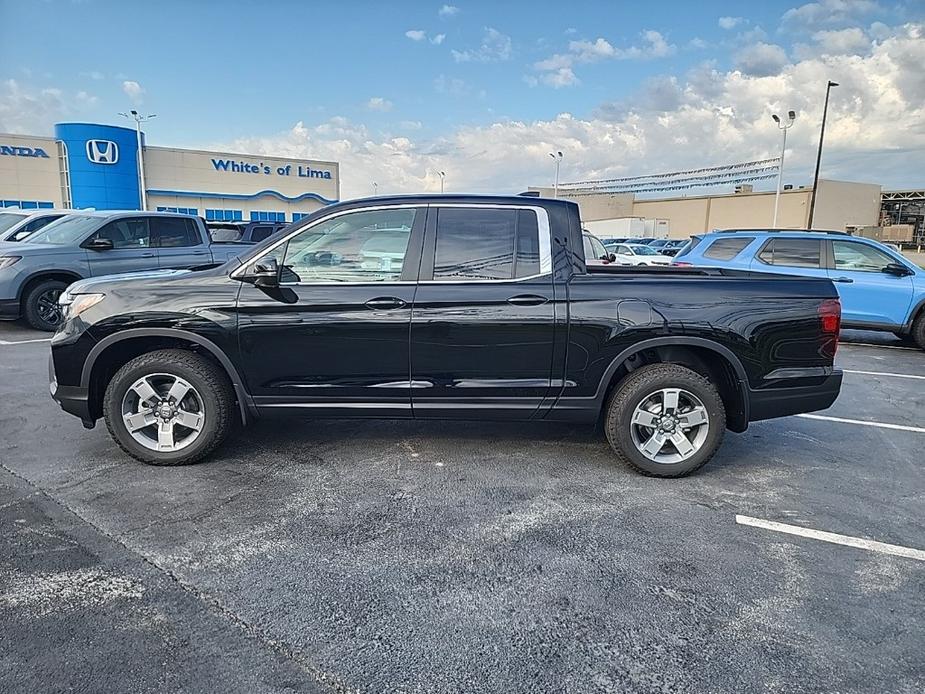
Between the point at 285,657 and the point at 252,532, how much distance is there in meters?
1.12

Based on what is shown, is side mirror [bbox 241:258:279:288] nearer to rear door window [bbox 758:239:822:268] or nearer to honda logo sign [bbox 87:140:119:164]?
rear door window [bbox 758:239:822:268]

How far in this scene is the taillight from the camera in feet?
14.0

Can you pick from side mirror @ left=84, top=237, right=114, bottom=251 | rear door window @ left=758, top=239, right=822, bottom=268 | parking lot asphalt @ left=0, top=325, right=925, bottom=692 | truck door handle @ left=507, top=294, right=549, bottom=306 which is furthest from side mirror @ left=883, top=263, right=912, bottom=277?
side mirror @ left=84, top=237, right=114, bottom=251

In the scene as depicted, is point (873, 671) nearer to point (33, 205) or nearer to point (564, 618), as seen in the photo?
point (564, 618)

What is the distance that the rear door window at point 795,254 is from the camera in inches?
373

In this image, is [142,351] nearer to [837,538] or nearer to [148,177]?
[837,538]

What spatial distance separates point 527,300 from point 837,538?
2.27 metres

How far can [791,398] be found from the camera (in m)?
4.35

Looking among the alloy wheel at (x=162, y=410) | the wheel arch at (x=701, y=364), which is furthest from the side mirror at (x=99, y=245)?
the wheel arch at (x=701, y=364)

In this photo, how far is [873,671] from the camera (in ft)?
8.08

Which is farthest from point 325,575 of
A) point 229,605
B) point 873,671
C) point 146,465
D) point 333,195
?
point 333,195

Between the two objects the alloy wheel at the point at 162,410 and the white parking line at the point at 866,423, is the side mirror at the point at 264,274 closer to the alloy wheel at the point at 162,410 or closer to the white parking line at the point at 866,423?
the alloy wheel at the point at 162,410

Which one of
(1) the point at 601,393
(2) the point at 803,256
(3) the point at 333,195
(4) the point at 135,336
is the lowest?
(1) the point at 601,393

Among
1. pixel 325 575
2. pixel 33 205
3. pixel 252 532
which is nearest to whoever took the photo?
pixel 325 575
